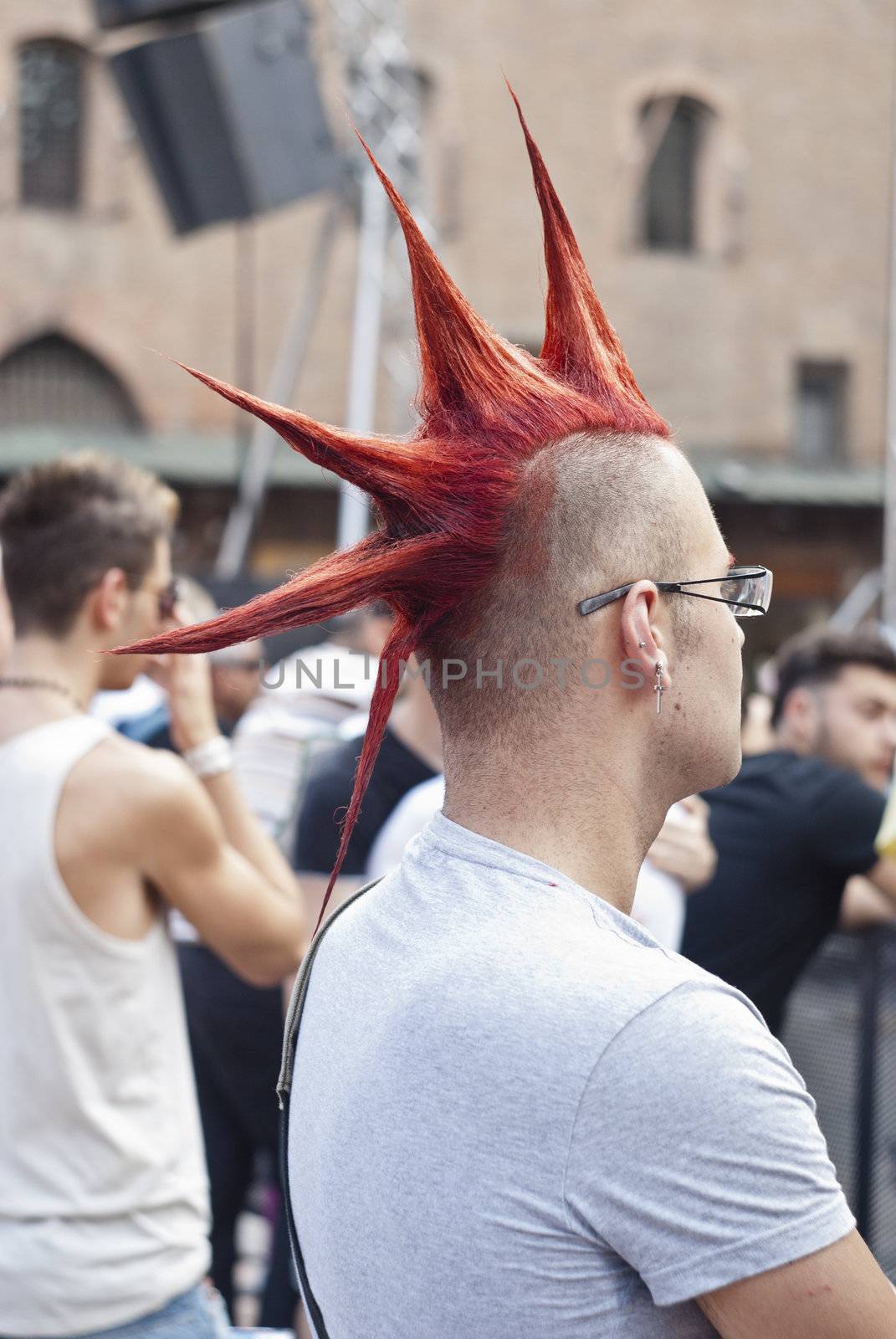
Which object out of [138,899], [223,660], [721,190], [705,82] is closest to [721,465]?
[721,190]

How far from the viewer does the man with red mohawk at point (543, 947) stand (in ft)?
3.08

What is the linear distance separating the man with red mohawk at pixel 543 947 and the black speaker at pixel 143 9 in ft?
20.7

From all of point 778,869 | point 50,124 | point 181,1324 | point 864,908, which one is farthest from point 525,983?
point 50,124

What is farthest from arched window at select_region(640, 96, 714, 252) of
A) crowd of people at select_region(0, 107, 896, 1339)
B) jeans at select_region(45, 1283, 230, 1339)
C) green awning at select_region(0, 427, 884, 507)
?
crowd of people at select_region(0, 107, 896, 1339)

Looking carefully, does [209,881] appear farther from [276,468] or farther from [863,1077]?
[276,468]

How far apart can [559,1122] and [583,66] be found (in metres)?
17.8

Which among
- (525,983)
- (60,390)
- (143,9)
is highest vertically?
(143,9)

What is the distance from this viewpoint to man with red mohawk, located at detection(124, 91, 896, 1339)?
94cm

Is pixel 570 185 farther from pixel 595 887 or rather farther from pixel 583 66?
pixel 595 887

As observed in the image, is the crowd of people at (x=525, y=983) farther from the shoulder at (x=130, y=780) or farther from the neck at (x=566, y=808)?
the shoulder at (x=130, y=780)

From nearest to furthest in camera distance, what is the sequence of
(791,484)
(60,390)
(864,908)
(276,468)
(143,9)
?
(864,908), (143,9), (276,468), (60,390), (791,484)

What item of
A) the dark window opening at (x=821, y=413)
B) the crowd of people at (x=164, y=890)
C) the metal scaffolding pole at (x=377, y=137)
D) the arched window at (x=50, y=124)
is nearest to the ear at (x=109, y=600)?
the crowd of people at (x=164, y=890)

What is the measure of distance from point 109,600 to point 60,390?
554 inches

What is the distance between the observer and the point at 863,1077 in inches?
145
